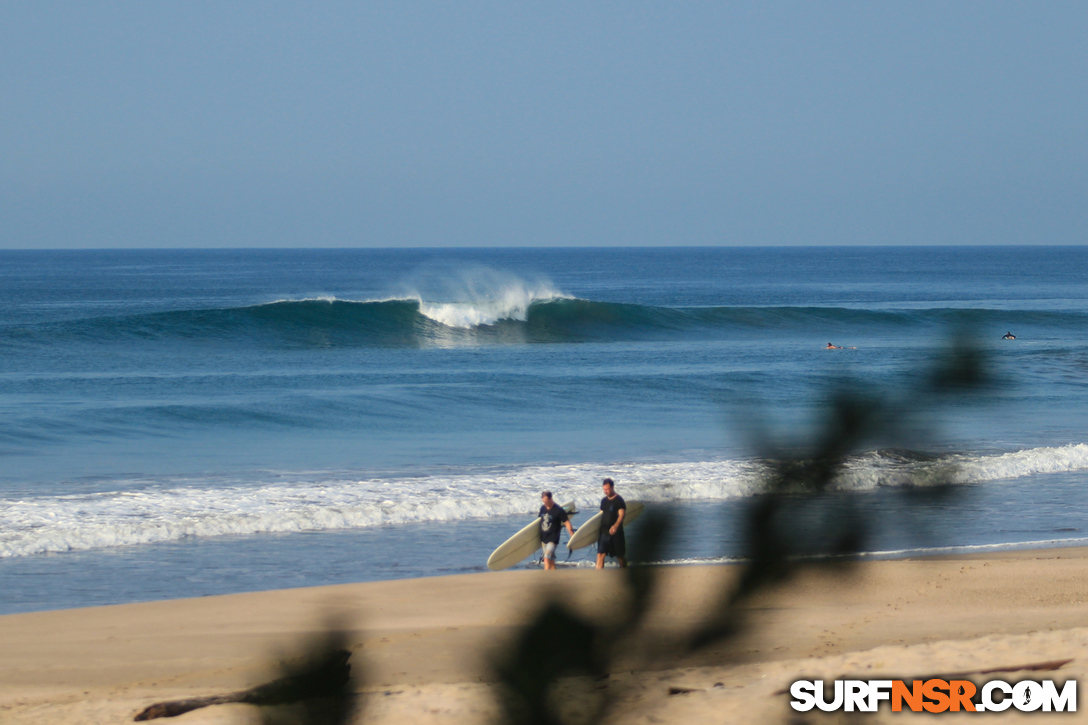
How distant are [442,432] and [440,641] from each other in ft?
35.9

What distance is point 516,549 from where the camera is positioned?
10.6m

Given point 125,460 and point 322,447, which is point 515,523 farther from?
point 125,460

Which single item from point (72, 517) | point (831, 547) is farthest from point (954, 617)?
point (72, 517)

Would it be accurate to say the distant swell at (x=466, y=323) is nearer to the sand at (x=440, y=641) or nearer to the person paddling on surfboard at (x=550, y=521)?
the person paddling on surfboard at (x=550, y=521)

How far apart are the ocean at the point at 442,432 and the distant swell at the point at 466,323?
0.16 meters

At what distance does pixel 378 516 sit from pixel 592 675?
11942 millimetres

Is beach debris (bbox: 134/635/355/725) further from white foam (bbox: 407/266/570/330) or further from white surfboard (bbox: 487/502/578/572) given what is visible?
white foam (bbox: 407/266/570/330)

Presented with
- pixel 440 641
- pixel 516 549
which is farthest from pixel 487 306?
pixel 440 641

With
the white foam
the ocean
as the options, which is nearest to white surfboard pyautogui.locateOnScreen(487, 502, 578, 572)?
the ocean

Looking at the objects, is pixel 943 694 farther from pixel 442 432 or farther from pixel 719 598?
pixel 442 432

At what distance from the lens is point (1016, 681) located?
6297 mm

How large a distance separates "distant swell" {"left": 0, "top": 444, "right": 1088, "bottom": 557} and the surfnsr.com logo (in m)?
4.33

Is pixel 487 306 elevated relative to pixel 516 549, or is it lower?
elevated

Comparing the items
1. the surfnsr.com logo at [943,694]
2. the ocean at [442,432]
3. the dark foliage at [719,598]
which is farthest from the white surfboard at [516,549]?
the dark foliage at [719,598]
